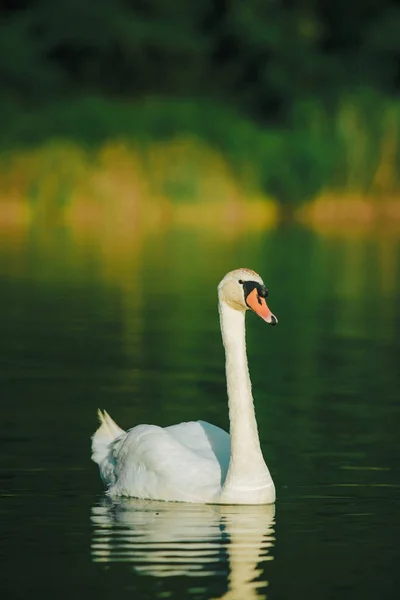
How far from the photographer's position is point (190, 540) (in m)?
7.91

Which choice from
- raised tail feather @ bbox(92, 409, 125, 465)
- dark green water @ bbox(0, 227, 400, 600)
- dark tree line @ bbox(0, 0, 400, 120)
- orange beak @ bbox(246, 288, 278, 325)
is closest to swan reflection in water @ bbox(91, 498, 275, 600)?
dark green water @ bbox(0, 227, 400, 600)

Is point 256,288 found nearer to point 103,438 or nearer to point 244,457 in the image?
point 244,457

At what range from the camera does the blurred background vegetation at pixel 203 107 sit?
33.2 meters

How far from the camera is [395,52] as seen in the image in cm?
4416

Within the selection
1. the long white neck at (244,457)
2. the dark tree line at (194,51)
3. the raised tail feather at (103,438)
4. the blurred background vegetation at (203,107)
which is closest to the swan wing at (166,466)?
the long white neck at (244,457)

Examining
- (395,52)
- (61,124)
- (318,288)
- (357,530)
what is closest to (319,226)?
(61,124)

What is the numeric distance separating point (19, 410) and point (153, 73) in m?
33.9

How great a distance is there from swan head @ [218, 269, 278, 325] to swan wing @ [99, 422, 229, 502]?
70cm

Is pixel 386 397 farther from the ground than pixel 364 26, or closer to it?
closer to it

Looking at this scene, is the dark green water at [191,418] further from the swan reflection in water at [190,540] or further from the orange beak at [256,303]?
the orange beak at [256,303]

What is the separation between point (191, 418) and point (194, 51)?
108 ft

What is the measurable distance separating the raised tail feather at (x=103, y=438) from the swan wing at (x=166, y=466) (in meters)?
0.23

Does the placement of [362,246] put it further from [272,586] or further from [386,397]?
[272,586]

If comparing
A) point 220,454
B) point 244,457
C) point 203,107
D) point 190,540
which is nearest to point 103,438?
point 220,454
